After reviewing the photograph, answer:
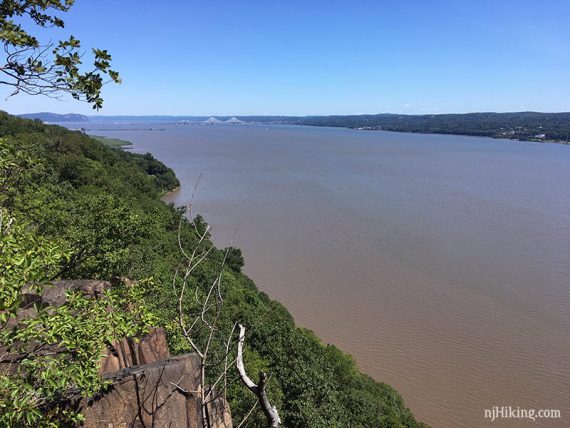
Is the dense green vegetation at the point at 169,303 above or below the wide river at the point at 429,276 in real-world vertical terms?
above

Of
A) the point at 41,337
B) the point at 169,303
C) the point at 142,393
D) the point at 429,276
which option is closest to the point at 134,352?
the point at 142,393

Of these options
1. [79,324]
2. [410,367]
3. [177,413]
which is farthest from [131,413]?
[410,367]

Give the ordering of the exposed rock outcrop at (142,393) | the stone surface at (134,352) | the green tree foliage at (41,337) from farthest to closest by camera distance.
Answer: the stone surface at (134,352)
the exposed rock outcrop at (142,393)
the green tree foliage at (41,337)

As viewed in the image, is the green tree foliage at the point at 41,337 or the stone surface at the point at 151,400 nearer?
the green tree foliage at the point at 41,337

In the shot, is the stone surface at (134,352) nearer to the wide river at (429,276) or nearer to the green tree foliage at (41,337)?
the green tree foliage at (41,337)

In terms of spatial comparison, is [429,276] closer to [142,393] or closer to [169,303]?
[169,303]

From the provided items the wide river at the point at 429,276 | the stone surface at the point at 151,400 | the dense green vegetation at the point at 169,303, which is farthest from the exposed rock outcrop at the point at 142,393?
the wide river at the point at 429,276

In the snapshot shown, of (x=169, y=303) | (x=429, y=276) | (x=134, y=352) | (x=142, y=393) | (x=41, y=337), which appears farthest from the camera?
A: (x=429, y=276)

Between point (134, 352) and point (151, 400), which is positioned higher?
point (151, 400)

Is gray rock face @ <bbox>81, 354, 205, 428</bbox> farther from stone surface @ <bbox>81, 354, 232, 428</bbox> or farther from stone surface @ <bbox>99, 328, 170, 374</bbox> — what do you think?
stone surface @ <bbox>99, 328, 170, 374</bbox>
